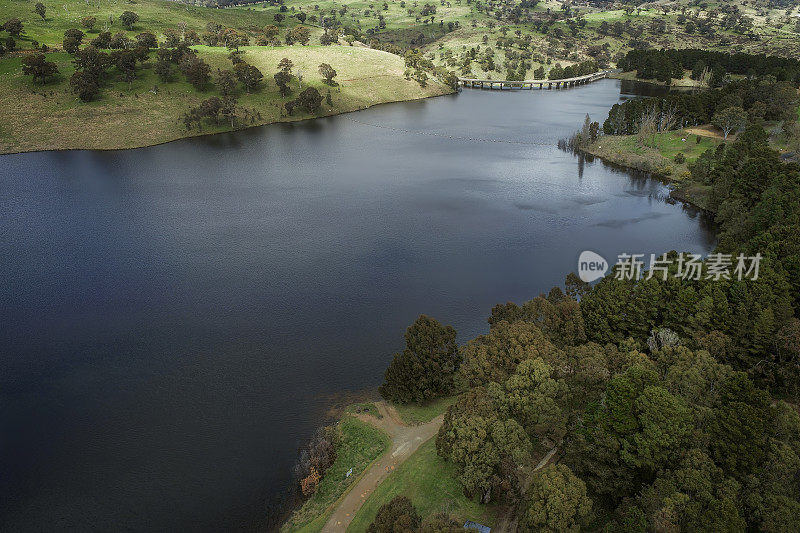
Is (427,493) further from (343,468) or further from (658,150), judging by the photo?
(658,150)

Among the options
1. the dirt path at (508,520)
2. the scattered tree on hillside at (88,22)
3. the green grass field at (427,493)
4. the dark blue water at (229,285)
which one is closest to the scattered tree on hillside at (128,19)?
the scattered tree on hillside at (88,22)

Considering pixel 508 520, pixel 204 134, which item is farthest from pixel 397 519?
pixel 204 134

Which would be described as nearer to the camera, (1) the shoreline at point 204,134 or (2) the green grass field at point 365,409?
(2) the green grass field at point 365,409

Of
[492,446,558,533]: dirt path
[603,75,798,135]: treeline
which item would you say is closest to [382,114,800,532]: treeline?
[492,446,558,533]: dirt path

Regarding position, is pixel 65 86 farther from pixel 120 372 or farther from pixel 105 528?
pixel 105 528

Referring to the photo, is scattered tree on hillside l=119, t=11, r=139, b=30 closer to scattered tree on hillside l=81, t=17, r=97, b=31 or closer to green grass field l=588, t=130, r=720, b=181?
scattered tree on hillside l=81, t=17, r=97, b=31

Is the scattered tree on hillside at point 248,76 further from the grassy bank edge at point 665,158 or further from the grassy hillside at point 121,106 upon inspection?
the grassy bank edge at point 665,158
